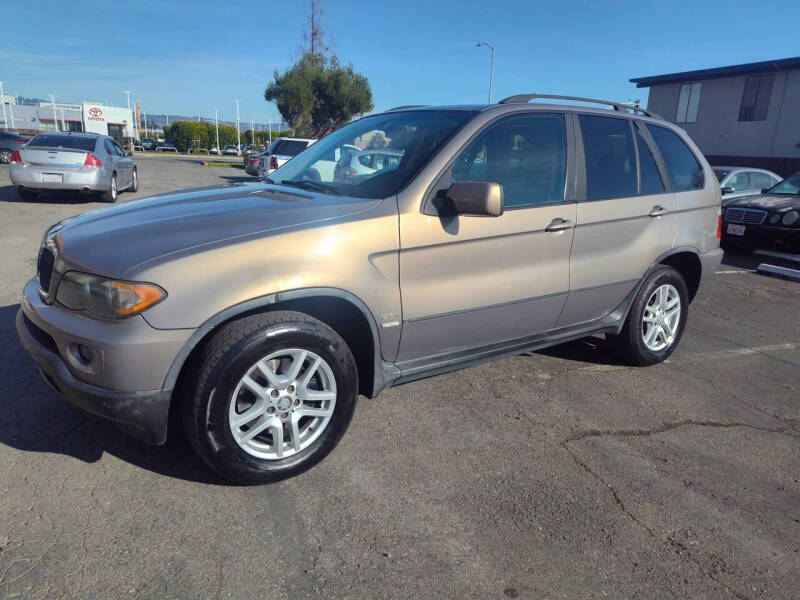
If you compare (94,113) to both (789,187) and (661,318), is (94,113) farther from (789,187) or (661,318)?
(661,318)

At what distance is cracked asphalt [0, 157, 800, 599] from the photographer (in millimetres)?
2230

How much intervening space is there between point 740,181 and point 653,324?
9063mm

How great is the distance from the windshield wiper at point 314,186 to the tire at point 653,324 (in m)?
2.33

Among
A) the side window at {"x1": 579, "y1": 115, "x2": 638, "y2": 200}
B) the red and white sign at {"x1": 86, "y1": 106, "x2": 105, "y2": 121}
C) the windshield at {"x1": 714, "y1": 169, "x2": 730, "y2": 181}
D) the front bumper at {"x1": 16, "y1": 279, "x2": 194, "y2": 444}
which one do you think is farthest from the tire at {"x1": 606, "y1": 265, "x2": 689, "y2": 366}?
the red and white sign at {"x1": 86, "y1": 106, "x2": 105, "y2": 121}

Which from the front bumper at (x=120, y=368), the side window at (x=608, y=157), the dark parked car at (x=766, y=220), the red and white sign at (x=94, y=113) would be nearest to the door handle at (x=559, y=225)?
the side window at (x=608, y=157)

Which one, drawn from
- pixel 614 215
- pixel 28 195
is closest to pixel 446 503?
pixel 614 215

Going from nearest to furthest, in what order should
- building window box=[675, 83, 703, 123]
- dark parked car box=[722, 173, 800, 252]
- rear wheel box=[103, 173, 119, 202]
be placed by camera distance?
1. dark parked car box=[722, 173, 800, 252]
2. rear wheel box=[103, 173, 119, 202]
3. building window box=[675, 83, 703, 123]

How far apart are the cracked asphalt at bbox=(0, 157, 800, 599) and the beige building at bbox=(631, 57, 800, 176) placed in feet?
76.1

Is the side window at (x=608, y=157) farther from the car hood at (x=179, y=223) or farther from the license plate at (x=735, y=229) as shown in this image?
the license plate at (x=735, y=229)

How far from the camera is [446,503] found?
2.71 meters

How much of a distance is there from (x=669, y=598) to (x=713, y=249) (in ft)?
10.9

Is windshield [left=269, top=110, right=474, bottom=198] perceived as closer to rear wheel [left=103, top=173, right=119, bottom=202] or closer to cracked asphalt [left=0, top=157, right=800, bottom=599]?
cracked asphalt [left=0, top=157, right=800, bottom=599]

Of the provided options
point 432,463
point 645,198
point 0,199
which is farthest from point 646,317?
point 0,199

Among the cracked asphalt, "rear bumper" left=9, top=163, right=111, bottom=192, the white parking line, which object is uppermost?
"rear bumper" left=9, top=163, right=111, bottom=192
